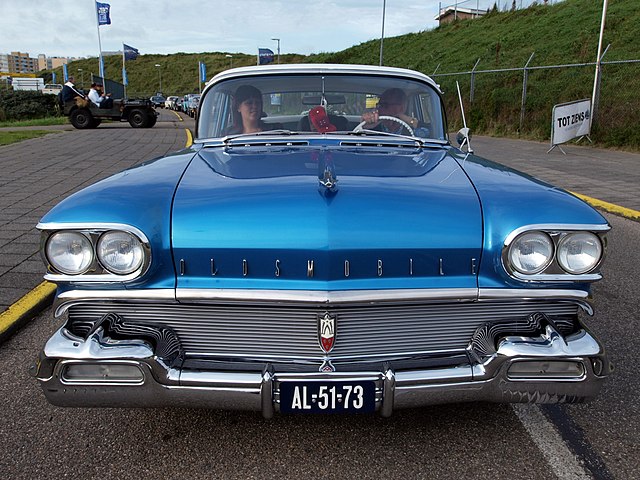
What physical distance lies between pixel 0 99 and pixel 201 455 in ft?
93.0

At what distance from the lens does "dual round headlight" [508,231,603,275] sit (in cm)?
208

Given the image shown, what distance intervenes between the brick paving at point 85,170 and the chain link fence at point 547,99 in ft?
2.78

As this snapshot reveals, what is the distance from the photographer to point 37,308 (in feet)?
12.1

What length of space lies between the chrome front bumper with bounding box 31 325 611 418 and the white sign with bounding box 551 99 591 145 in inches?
446

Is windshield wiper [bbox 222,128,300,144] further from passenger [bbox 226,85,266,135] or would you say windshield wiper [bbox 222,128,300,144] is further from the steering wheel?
the steering wheel

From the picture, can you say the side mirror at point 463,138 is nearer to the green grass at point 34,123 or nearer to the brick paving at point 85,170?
the brick paving at point 85,170

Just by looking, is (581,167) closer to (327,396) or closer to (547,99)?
(547,99)

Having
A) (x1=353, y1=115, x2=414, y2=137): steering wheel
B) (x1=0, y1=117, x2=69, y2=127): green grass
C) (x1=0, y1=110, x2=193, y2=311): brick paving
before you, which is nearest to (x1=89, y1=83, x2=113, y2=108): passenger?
(x1=0, y1=117, x2=69, y2=127): green grass

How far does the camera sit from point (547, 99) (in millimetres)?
17328

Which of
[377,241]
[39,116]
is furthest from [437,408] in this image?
[39,116]

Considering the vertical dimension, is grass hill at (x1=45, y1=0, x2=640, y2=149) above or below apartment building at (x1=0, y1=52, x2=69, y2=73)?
below

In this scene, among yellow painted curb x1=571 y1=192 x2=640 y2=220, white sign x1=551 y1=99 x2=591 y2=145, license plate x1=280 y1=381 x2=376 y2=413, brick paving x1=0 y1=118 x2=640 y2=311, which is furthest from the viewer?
white sign x1=551 y1=99 x2=591 y2=145

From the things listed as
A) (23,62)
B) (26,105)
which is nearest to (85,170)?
(26,105)

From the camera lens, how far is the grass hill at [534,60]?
15188 millimetres
